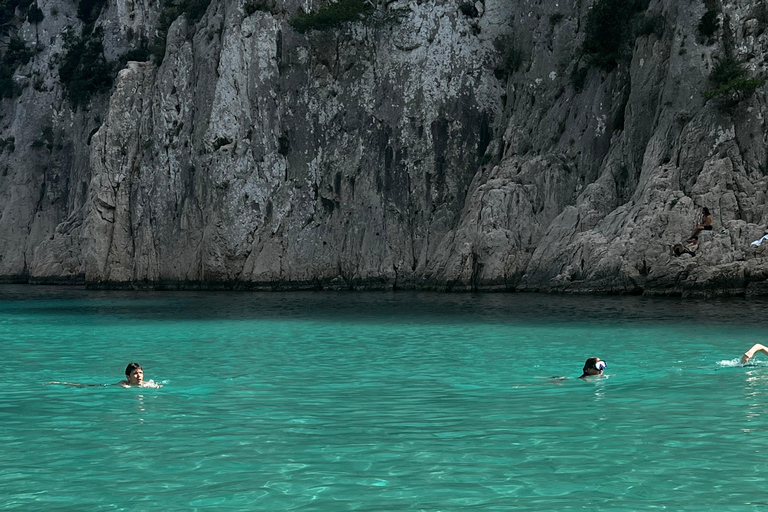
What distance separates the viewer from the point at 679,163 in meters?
38.1

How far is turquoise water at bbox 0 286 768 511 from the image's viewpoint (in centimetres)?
874

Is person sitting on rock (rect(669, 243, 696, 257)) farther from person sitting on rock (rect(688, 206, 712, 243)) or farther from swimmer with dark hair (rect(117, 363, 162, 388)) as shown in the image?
swimmer with dark hair (rect(117, 363, 162, 388))

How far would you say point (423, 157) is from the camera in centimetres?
5722

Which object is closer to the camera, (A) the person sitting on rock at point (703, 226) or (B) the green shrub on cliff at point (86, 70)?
(A) the person sitting on rock at point (703, 226)

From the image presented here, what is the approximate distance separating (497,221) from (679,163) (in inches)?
451

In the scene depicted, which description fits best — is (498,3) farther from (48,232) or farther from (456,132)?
(48,232)

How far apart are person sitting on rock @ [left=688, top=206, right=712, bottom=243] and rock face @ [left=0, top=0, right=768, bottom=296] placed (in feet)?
0.94

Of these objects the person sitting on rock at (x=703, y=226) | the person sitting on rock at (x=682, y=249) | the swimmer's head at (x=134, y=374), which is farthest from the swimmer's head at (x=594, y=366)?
the person sitting on rock at (x=703, y=226)

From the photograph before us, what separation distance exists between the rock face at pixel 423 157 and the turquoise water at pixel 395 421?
43.4 feet

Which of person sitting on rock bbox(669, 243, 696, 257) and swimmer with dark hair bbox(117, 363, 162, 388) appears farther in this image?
person sitting on rock bbox(669, 243, 696, 257)

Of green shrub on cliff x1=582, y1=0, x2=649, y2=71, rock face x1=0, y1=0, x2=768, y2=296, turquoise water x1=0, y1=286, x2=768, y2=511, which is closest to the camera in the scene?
turquoise water x1=0, y1=286, x2=768, y2=511

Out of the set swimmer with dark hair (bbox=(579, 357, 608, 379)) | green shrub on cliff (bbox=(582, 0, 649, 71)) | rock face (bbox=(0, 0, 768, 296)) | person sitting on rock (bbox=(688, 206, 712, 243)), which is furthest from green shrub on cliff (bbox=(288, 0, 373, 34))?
swimmer with dark hair (bbox=(579, 357, 608, 379))

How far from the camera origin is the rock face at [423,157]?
3794 cm

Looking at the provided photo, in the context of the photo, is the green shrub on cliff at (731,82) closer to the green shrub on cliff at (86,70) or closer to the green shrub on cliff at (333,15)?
the green shrub on cliff at (333,15)
